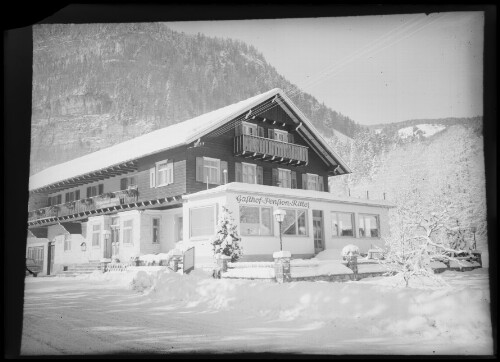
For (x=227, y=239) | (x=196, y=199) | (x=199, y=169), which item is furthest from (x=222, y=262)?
(x=199, y=169)

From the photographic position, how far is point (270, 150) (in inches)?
447

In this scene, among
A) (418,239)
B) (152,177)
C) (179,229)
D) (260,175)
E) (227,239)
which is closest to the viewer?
(418,239)

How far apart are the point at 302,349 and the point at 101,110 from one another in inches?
218

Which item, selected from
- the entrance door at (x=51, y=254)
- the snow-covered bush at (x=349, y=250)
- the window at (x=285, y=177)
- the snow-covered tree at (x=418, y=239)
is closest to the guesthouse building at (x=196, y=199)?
the entrance door at (x=51, y=254)

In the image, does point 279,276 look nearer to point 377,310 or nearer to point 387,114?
point 377,310

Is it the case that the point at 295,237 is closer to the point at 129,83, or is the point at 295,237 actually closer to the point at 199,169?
the point at 199,169

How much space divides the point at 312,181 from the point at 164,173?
10.3ft

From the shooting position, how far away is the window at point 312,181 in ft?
33.2

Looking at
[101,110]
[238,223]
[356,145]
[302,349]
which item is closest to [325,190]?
[356,145]

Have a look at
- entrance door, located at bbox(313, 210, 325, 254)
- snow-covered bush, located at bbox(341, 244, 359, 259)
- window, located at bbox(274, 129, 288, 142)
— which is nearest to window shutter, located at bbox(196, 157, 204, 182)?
window, located at bbox(274, 129, 288, 142)

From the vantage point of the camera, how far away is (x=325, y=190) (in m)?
9.89

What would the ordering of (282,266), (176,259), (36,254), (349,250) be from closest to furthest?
(36,254), (282,266), (176,259), (349,250)

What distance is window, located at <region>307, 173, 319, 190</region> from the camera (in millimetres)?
10133

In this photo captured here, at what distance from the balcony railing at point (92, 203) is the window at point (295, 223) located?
3.20 meters
